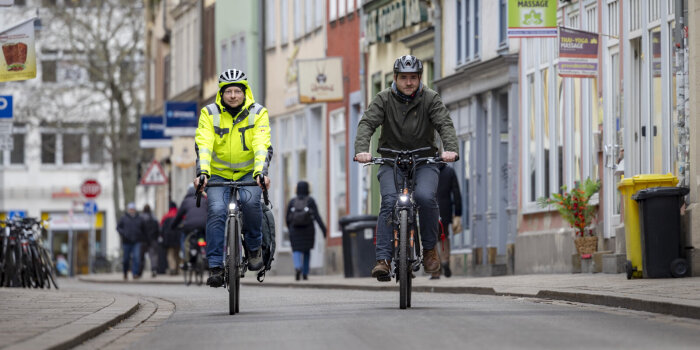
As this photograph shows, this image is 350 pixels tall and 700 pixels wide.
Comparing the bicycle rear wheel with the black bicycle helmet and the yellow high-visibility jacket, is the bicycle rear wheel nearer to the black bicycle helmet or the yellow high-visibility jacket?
the yellow high-visibility jacket

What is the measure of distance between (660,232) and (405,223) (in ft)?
19.7

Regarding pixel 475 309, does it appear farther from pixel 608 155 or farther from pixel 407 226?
pixel 608 155

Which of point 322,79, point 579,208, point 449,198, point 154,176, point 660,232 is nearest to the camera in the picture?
point 660,232

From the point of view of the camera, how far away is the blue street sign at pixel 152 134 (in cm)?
4775

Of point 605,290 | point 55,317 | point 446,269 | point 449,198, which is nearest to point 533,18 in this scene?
point 449,198

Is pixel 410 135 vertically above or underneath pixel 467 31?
underneath

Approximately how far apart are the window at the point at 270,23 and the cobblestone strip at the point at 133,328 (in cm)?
2923

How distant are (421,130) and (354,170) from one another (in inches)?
986

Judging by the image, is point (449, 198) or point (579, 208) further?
point (449, 198)

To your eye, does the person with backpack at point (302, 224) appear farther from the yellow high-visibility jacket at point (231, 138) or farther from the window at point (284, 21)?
the yellow high-visibility jacket at point (231, 138)

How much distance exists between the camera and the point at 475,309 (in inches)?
591

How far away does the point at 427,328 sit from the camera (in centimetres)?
1242

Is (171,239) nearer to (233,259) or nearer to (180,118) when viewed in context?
(180,118)

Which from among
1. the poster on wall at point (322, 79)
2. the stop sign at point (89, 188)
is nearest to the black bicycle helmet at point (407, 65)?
the poster on wall at point (322, 79)
